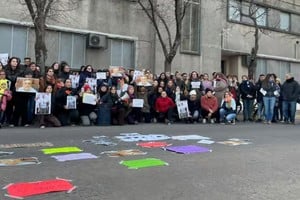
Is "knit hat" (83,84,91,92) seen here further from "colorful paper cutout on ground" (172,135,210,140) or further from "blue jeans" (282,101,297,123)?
"blue jeans" (282,101,297,123)

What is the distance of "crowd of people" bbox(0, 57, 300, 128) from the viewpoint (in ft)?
42.5

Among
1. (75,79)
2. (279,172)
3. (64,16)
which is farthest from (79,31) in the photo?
(279,172)

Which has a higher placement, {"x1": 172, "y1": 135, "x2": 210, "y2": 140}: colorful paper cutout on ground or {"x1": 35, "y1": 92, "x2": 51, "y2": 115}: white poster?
{"x1": 35, "y1": 92, "x2": 51, "y2": 115}: white poster

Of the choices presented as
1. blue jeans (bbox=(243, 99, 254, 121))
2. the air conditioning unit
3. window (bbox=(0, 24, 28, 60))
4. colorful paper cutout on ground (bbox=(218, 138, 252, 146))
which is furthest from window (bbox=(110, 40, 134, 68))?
colorful paper cutout on ground (bbox=(218, 138, 252, 146))

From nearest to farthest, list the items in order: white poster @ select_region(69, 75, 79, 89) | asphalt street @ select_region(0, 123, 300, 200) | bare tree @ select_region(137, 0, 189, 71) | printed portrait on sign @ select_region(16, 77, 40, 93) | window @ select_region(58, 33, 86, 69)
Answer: asphalt street @ select_region(0, 123, 300, 200) → printed portrait on sign @ select_region(16, 77, 40, 93) → white poster @ select_region(69, 75, 79, 89) → window @ select_region(58, 33, 86, 69) → bare tree @ select_region(137, 0, 189, 71)

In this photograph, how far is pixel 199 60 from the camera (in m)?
23.4

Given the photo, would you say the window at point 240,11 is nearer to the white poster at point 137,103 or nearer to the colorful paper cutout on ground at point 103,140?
the white poster at point 137,103

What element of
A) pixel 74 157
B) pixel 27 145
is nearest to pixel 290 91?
pixel 27 145

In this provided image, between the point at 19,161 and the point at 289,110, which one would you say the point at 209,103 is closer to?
the point at 289,110

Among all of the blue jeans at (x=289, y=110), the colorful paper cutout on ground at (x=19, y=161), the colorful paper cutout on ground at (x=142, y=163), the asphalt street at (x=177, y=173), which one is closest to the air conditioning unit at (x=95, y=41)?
the blue jeans at (x=289, y=110)

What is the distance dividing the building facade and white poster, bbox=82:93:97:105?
17.5ft

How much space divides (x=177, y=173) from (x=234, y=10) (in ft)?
67.7

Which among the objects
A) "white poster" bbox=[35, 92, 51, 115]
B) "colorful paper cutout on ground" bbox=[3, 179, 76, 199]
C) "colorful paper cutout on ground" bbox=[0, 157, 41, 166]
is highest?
"white poster" bbox=[35, 92, 51, 115]

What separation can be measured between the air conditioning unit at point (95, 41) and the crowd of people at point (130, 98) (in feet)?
14.0
